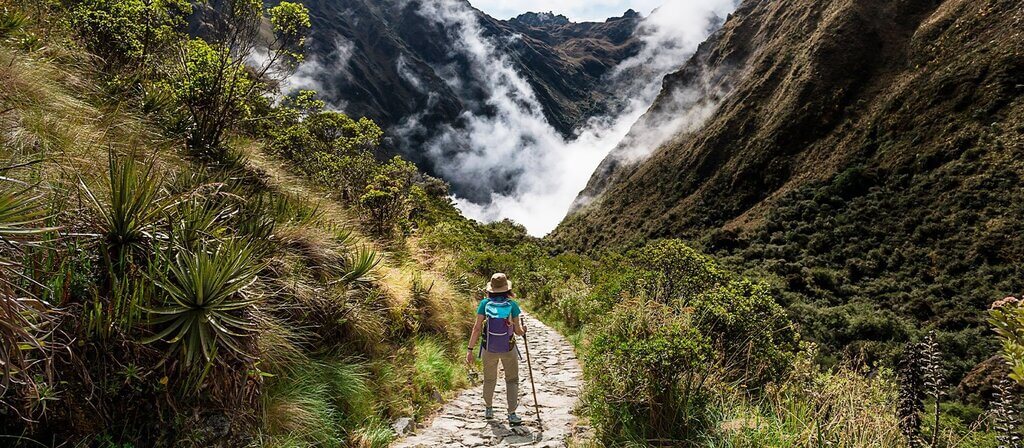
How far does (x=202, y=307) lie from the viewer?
320cm

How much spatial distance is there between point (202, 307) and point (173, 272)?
41 centimetres

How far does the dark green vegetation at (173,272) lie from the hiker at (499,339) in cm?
101

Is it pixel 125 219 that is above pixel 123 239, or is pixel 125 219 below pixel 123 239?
above

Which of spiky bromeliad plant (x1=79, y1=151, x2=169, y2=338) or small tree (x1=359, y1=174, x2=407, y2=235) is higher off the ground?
small tree (x1=359, y1=174, x2=407, y2=235)

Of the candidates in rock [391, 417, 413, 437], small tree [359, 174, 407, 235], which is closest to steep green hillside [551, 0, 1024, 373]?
small tree [359, 174, 407, 235]

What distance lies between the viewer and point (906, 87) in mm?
65000

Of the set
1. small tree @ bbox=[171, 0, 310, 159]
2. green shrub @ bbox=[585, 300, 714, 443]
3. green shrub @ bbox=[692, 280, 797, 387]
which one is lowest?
green shrub @ bbox=[585, 300, 714, 443]

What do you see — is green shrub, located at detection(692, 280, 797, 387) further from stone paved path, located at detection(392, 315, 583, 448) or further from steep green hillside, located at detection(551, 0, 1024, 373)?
steep green hillside, located at detection(551, 0, 1024, 373)

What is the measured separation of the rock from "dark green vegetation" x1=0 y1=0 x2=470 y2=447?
0.12 metres

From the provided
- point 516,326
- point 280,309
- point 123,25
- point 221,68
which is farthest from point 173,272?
point 123,25

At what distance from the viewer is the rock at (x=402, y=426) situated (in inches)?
198

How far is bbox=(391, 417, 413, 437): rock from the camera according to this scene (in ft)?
16.5

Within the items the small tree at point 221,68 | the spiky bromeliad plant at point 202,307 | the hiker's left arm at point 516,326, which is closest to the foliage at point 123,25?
the small tree at point 221,68

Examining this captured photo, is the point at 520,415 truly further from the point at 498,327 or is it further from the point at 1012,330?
the point at 1012,330
